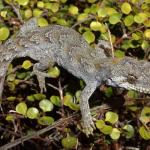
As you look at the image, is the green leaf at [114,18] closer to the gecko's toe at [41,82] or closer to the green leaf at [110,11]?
the green leaf at [110,11]

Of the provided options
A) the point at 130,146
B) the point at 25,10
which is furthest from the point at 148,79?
the point at 25,10

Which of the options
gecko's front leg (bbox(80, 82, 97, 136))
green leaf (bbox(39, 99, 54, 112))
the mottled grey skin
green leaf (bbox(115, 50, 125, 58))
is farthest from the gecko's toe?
green leaf (bbox(115, 50, 125, 58))

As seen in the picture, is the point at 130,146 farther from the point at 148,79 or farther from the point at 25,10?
the point at 25,10

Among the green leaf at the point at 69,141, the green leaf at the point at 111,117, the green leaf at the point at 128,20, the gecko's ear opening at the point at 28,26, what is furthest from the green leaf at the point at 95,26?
the green leaf at the point at 69,141

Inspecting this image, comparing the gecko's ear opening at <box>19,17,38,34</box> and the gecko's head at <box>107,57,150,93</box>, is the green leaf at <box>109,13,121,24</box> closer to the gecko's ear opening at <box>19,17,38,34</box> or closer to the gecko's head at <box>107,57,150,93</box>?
the gecko's head at <box>107,57,150,93</box>

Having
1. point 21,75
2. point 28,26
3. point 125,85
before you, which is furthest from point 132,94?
point 28,26

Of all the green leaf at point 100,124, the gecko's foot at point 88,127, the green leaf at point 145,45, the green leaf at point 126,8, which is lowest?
the gecko's foot at point 88,127

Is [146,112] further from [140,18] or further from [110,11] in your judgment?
[110,11]
